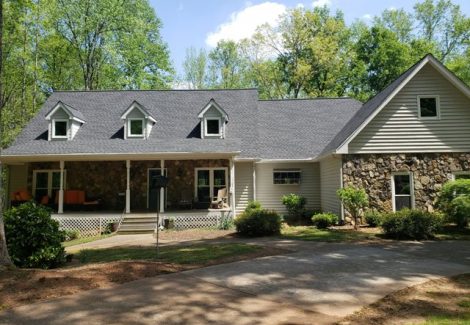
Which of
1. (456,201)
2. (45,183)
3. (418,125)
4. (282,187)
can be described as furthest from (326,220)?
(45,183)

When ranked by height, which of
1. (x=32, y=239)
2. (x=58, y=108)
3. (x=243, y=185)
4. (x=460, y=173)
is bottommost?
(x=32, y=239)

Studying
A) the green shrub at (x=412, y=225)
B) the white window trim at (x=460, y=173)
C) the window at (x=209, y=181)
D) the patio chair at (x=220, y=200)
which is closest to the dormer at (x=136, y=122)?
the window at (x=209, y=181)

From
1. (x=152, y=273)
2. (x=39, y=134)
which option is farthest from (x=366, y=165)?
(x=39, y=134)

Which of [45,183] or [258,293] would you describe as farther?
[45,183]

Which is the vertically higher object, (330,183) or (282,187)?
(330,183)

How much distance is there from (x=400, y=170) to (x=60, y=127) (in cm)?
1768

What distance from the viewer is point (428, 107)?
610 inches

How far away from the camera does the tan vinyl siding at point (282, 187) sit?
64.3 feet

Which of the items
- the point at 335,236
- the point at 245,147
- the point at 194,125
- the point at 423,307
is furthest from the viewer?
the point at 194,125

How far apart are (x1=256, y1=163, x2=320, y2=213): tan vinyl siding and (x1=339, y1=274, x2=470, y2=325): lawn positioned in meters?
13.1

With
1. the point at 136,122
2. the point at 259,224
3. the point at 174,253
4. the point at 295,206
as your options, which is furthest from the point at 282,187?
the point at 174,253

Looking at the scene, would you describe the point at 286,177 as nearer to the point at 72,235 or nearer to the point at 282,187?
the point at 282,187

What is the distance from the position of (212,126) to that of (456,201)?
1227 cm

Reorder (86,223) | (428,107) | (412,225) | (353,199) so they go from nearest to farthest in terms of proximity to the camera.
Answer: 1. (412,225)
2. (353,199)
3. (428,107)
4. (86,223)
